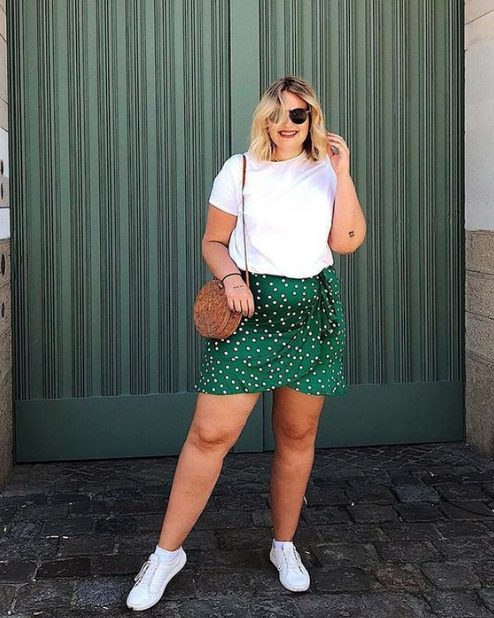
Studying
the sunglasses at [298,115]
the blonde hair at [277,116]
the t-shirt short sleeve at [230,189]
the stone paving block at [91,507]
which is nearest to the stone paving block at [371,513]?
the stone paving block at [91,507]

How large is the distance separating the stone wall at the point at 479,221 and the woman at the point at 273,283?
6.77 feet

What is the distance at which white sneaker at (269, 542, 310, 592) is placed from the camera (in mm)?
3797

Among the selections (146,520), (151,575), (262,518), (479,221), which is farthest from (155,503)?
(479,221)

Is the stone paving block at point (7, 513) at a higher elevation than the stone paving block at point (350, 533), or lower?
higher

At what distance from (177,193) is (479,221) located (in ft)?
5.51

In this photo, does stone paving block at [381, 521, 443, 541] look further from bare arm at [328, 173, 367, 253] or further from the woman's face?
the woman's face

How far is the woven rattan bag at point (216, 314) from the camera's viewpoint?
11.6 ft

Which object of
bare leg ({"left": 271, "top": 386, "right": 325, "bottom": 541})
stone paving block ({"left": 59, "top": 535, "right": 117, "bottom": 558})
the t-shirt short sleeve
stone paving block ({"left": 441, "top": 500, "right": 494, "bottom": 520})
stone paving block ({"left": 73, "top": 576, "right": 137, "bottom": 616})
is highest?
the t-shirt short sleeve

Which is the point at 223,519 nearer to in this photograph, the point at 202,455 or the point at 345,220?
the point at 202,455

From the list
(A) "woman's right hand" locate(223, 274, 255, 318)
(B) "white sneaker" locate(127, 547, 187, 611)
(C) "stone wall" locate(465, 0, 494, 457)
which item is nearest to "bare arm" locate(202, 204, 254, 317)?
(A) "woman's right hand" locate(223, 274, 255, 318)

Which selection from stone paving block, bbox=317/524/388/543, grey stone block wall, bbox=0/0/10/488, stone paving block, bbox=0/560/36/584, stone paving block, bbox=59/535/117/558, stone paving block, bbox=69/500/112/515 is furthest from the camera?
grey stone block wall, bbox=0/0/10/488

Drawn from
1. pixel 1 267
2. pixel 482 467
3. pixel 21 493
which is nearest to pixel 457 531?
pixel 482 467

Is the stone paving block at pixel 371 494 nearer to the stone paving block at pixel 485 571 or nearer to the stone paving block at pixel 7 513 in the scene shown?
the stone paving block at pixel 485 571

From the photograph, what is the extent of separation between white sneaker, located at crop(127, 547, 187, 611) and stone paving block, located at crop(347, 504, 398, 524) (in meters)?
1.18
